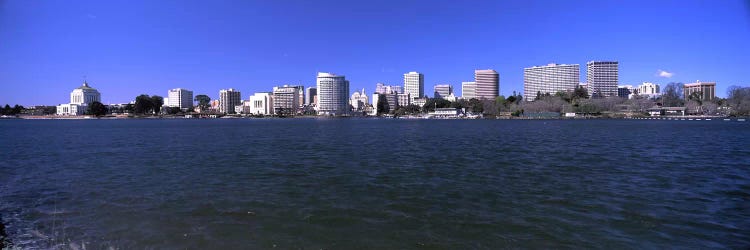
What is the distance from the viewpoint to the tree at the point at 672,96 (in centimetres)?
18112

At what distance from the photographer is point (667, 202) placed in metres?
12.1

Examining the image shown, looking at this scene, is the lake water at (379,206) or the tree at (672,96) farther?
the tree at (672,96)

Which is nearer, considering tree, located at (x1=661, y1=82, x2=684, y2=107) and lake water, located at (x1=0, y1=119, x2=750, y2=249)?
lake water, located at (x1=0, y1=119, x2=750, y2=249)

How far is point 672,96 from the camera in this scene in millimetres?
190250

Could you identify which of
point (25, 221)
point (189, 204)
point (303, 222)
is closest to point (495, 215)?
point (303, 222)

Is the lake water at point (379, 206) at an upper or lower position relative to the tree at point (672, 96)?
lower

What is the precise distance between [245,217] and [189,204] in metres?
2.65

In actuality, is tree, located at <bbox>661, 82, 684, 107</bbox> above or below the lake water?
above

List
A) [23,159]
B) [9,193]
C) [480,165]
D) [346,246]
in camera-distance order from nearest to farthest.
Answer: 1. [346,246]
2. [9,193]
3. [480,165]
4. [23,159]

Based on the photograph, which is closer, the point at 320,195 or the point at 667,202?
the point at 667,202

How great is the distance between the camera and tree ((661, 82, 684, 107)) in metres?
181

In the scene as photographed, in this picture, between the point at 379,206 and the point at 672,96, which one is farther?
the point at 672,96

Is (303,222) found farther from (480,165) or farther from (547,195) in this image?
(480,165)

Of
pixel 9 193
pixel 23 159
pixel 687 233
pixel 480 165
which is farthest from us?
pixel 23 159
